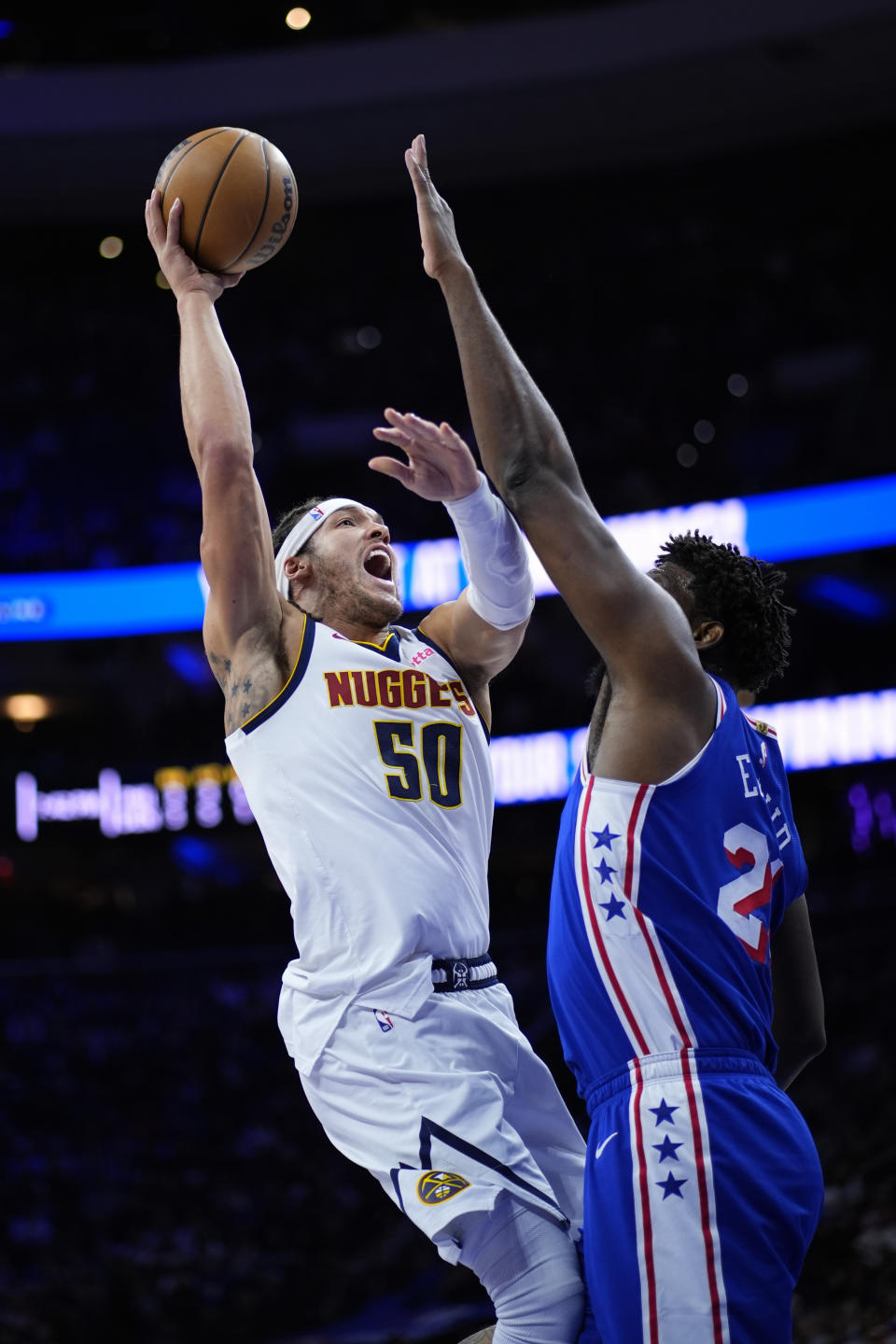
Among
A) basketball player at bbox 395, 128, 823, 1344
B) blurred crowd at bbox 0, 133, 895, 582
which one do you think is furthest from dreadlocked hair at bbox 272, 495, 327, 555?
blurred crowd at bbox 0, 133, 895, 582

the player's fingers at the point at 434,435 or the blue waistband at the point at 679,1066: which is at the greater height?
the player's fingers at the point at 434,435

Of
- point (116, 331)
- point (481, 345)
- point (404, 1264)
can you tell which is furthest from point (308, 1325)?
point (116, 331)

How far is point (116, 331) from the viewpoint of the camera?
1848 cm

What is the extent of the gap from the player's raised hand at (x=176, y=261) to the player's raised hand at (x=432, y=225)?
678 millimetres

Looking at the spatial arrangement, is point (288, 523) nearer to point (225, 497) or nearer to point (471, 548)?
point (225, 497)

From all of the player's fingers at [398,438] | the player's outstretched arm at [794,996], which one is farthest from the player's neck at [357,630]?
the player's outstretched arm at [794,996]

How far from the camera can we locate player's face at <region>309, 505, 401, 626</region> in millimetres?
3406

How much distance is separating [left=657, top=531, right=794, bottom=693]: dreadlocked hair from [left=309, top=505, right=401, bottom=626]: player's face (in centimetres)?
72

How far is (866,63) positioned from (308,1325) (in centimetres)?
1349

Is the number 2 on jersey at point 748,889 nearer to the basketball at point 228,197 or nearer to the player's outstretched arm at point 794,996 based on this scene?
the player's outstretched arm at point 794,996

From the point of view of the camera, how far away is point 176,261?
355 cm

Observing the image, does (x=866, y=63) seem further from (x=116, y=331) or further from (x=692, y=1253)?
(x=692, y=1253)

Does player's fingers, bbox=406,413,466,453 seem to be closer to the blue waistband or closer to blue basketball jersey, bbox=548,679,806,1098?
blue basketball jersey, bbox=548,679,806,1098

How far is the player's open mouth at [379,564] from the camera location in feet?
11.4
